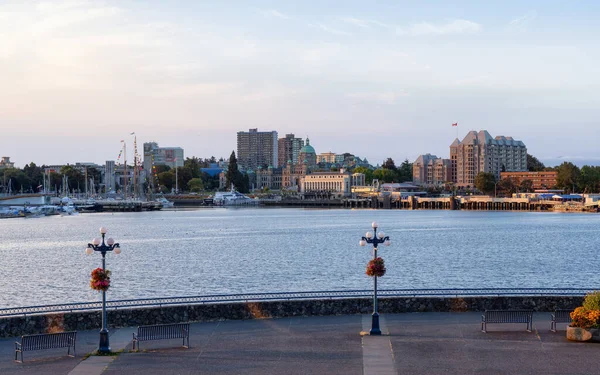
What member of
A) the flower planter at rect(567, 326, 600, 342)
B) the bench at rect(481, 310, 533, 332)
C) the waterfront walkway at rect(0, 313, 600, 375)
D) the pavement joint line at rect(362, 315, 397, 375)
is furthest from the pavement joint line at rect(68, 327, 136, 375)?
the flower planter at rect(567, 326, 600, 342)

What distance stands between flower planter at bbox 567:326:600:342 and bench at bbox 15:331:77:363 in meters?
14.8

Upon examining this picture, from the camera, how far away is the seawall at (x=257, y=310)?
2622cm

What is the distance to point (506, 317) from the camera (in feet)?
85.8

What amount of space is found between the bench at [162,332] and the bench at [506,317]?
952 cm

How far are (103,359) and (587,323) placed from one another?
14.3m

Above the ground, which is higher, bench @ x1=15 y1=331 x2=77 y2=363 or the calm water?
bench @ x1=15 y1=331 x2=77 y2=363

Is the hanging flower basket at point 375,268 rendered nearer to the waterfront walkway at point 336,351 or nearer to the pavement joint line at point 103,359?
the waterfront walkway at point 336,351

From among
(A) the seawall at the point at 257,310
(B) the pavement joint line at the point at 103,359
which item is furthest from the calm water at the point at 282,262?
(B) the pavement joint line at the point at 103,359

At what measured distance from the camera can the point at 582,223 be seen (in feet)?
487

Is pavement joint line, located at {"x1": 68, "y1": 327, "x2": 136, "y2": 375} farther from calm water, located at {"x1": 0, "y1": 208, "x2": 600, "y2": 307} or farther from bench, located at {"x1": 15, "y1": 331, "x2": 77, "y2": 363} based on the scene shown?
calm water, located at {"x1": 0, "y1": 208, "x2": 600, "y2": 307}

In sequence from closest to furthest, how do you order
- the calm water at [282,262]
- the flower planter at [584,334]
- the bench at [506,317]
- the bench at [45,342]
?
1. the bench at [45,342]
2. the flower planter at [584,334]
3. the bench at [506,317]
4. the calm water at [282,262]

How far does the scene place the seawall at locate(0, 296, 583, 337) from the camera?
2622 cm

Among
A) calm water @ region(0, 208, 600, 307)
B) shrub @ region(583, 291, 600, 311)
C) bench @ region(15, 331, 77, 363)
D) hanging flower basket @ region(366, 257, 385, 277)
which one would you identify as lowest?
calm water @ region(0, 208, 600, 307)

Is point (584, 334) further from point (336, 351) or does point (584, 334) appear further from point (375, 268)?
point (336, 351)
